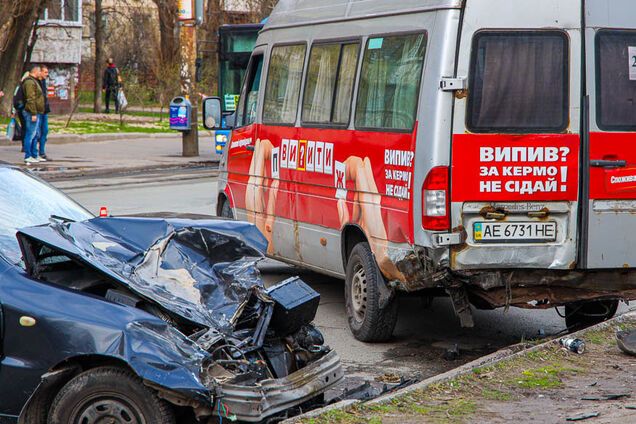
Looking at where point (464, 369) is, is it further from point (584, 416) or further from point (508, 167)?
point (508, 167)

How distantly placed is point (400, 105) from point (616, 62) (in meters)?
1.50

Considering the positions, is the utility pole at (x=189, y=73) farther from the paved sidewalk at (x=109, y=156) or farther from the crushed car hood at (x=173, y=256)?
the crushed car hood at (x=173, y=256)

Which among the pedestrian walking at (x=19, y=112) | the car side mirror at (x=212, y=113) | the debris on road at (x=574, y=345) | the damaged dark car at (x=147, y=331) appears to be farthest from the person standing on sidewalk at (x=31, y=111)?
the damaged dark car at (x=147, y=331)

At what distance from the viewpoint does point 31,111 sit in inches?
909

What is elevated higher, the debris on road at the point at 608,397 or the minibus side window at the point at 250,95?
the minibus side window at the point at 250,95

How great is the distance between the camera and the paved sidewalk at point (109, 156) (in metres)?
22.7

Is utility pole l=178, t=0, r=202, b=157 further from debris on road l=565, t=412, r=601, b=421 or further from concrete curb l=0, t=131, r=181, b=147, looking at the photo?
debris on road l=565, t=412, r=601, b=421

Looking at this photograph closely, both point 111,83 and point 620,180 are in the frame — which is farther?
point 111,83

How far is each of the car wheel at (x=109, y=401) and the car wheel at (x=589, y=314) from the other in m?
4.49

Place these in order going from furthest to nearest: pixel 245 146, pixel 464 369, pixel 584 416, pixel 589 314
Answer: pixel 245 146, pixel 589 314, pixel 464 369, pixel 584 416

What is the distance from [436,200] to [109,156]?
19.2 m

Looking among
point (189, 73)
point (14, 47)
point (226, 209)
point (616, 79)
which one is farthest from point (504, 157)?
point (14, 47)

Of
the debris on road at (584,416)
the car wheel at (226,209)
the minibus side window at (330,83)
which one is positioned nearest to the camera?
the debris on road at (584,416)

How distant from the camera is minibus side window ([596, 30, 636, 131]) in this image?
25.4 ft
